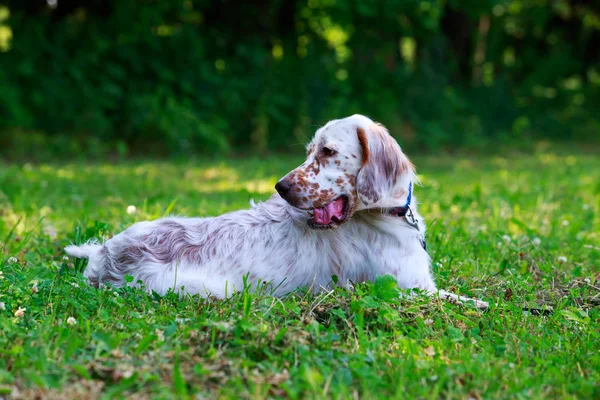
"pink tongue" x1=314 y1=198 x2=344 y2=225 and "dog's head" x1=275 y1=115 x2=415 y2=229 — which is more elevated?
"dog's head" x1=275 y1=115 x2=415 y2=229

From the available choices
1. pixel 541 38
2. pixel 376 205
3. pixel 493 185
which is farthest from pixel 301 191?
pixel 541 38

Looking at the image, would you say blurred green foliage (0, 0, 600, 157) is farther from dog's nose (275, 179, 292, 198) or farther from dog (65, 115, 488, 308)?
dog's nose (275, 179, 292, 198)

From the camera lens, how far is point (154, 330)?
344cm

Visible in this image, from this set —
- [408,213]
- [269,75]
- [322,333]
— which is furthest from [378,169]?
[269,75]

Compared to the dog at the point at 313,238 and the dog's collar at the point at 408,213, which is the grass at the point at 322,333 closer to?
the dog at the point at 313,238

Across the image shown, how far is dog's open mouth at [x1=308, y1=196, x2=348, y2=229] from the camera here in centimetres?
407

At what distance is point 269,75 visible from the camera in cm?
1523

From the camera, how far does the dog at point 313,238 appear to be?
407 cm

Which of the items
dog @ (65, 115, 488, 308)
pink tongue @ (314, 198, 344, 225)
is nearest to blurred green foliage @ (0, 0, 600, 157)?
dog @ (65, 115, 488, 308)

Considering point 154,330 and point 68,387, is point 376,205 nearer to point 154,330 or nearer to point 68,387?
point 154,330

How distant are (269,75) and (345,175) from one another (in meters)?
11.4

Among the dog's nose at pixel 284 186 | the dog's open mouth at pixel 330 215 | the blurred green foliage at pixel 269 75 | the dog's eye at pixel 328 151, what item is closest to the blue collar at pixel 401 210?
the dog's open mouth at pixel 330 215

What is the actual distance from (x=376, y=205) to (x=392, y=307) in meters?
0.60

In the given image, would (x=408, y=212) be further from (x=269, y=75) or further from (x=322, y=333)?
(x=269, y=75)
